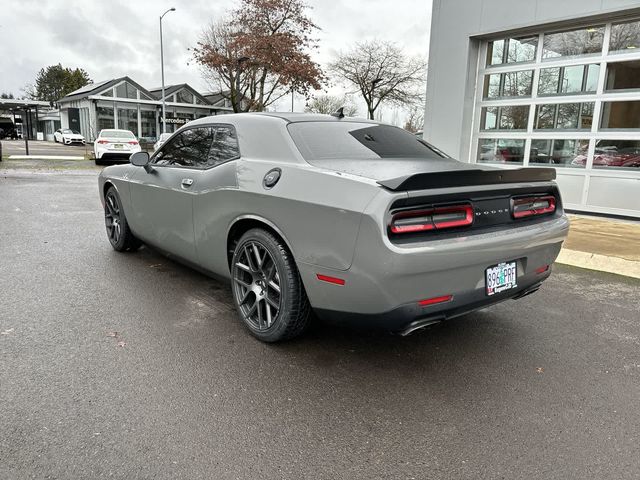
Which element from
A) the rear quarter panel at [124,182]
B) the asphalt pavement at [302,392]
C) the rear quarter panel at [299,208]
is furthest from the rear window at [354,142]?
the rear quarter panel at [124,182]

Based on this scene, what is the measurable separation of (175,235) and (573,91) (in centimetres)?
837

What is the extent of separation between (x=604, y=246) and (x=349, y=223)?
216 inches

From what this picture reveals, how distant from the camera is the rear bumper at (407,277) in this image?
8.17 ft

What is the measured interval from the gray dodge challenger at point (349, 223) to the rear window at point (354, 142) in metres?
0.02

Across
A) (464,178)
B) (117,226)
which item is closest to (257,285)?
(464,178)

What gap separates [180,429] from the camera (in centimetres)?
234

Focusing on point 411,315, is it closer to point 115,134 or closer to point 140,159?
point 140,159

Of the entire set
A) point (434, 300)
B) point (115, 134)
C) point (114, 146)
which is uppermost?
point (115, 134)

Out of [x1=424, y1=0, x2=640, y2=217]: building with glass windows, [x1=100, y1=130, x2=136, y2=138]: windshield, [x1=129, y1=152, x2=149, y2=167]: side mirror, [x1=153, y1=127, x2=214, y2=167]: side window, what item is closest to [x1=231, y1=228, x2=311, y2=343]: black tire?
[x1=153, y1=127, x2=214, y2=167]: side window

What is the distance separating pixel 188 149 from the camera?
4.31 meters

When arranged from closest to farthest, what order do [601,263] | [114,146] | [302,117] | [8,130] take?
1. [302,117]
2. [601,263]
3. [114,146]
4. [8,130]

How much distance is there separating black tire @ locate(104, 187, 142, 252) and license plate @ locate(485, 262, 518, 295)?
399 centimetres

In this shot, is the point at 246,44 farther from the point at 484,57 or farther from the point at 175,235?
the point at 175,235

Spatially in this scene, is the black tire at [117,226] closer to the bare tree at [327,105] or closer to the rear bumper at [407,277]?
the rear bumper at [407,277]
